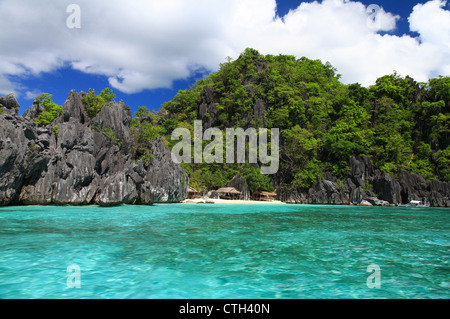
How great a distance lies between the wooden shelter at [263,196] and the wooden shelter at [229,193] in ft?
9.49

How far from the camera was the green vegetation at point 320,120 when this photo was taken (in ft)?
134

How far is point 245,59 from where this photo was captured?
172 feet

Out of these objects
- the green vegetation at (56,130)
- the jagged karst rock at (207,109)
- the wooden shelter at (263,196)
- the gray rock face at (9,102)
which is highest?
the jagged karst rock at (207,109)

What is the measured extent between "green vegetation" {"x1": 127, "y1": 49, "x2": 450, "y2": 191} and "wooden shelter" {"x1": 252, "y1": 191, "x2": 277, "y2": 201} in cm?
119

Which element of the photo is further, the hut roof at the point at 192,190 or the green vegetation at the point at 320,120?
the green vegetation at the point at 320,120

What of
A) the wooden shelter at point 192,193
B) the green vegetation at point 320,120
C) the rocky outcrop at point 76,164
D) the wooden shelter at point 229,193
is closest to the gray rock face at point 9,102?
the rocky outcrop at point 76,164

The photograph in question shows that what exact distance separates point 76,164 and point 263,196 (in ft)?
85.4

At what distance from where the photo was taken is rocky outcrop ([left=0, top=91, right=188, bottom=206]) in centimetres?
1958

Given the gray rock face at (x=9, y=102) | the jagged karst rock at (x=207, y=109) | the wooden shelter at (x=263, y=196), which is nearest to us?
the gray rock face at (x=9, y=102)

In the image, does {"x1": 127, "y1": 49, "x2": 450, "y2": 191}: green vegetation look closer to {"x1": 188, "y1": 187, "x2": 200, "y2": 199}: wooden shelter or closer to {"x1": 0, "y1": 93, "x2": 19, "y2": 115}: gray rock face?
{"x1": 188, "y1": 187, "x2": 200, "y2": 199}: wooden shelter

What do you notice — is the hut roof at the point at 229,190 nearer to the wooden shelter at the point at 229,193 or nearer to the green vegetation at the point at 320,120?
the wooden shelter at the point at 229,193

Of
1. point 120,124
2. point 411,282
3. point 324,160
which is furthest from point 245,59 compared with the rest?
point 411,282

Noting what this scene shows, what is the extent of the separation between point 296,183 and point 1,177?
34040 mm
